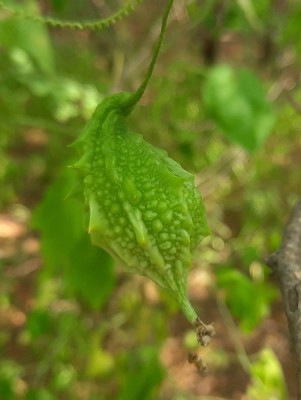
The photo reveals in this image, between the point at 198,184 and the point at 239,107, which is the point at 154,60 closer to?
the point at 239,107

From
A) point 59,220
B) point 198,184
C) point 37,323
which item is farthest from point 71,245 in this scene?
point 198,184

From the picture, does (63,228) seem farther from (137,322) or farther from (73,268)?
(137,322)

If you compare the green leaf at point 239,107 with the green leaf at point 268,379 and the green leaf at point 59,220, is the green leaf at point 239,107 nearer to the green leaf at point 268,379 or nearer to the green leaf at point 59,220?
the green leaf at point 59,220

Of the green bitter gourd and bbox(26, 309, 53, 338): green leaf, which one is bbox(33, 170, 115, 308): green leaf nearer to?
bbox(26, 309, 53, 338): green leaf

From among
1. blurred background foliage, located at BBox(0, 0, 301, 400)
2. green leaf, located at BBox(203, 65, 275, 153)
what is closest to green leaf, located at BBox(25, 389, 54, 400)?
blurred background foliage, located at BBox(0, 0, 301, 400)

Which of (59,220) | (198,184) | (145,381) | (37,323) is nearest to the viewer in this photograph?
(59,220)

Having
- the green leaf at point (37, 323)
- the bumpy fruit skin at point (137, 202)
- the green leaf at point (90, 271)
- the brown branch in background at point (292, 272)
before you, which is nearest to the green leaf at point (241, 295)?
the green leaf at point (90, 271)
